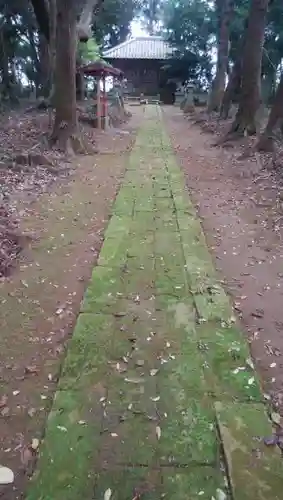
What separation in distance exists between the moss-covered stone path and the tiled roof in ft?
102

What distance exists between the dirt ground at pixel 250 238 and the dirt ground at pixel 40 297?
1.34 m

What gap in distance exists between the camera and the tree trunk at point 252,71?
11000 millimetres

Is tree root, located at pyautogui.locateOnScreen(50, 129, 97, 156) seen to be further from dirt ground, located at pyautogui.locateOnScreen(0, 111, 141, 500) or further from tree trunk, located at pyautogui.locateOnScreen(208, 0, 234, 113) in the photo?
tree trunk, located at pyautogui.locateOnScreen(208, 0, 234, 113)

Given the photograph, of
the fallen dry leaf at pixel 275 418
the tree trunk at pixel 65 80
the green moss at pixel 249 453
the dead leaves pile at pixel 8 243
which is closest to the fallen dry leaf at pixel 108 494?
the green moss at pixel 249 453

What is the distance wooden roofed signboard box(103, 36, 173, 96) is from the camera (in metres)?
32.8

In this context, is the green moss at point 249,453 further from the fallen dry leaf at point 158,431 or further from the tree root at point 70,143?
the tree root at point 70,143

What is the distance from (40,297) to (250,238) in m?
2.63

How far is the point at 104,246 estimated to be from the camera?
484cm

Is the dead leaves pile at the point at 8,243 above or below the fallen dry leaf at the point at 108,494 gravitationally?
above

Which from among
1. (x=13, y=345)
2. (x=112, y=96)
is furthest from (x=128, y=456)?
(x=112, y=96)

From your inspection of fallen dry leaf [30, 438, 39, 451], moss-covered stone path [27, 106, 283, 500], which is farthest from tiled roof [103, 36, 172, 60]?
fallen dry leaf [30, 438, 39, 451]

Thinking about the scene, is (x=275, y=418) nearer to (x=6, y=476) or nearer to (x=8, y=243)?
(x=6, y=476)

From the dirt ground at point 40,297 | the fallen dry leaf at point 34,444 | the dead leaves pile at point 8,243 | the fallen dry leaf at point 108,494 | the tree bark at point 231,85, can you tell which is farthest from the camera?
the tree bark at point 231,85

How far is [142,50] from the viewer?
Result: 33.8 meters
